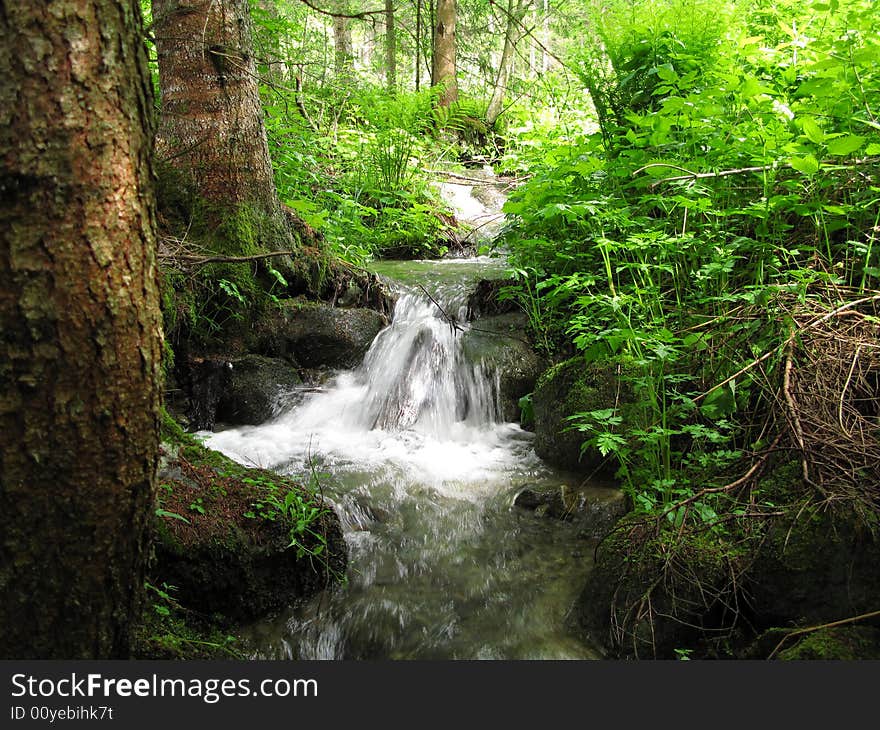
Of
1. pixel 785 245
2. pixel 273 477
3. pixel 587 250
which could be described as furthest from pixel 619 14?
pixel 273 477

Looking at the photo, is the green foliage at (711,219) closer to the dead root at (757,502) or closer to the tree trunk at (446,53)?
the dead root at (757,502)

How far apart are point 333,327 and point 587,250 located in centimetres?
241

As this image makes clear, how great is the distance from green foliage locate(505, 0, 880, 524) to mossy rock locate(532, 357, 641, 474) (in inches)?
11.2

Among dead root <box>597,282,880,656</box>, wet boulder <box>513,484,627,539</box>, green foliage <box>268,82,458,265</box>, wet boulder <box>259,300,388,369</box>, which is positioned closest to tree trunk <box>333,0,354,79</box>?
green foliage <box>268,82,458,265</box>

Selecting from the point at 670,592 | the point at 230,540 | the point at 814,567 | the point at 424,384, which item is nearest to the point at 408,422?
the point at 424,384

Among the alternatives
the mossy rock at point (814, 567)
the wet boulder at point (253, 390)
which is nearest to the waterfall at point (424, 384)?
the wet boulder at point (253, 390)

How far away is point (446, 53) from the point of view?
12.5 metres

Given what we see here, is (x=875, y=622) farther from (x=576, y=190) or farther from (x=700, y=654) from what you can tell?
(x=576, y=190)

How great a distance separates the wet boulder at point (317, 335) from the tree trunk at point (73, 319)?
13.0 ft

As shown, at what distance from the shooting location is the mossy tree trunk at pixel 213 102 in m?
4.77

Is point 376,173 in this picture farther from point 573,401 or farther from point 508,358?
point 573,401

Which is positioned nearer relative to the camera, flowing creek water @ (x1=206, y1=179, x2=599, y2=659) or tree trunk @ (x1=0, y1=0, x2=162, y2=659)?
tree trunk @ (x1=0, y1=0, x2=162, y2=659)

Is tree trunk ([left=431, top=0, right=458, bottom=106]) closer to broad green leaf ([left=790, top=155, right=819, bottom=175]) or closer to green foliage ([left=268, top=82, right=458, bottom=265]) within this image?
green foliage ([left=268, top=82, right=458, bottom=265])

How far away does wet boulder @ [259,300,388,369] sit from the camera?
5.52 metres
